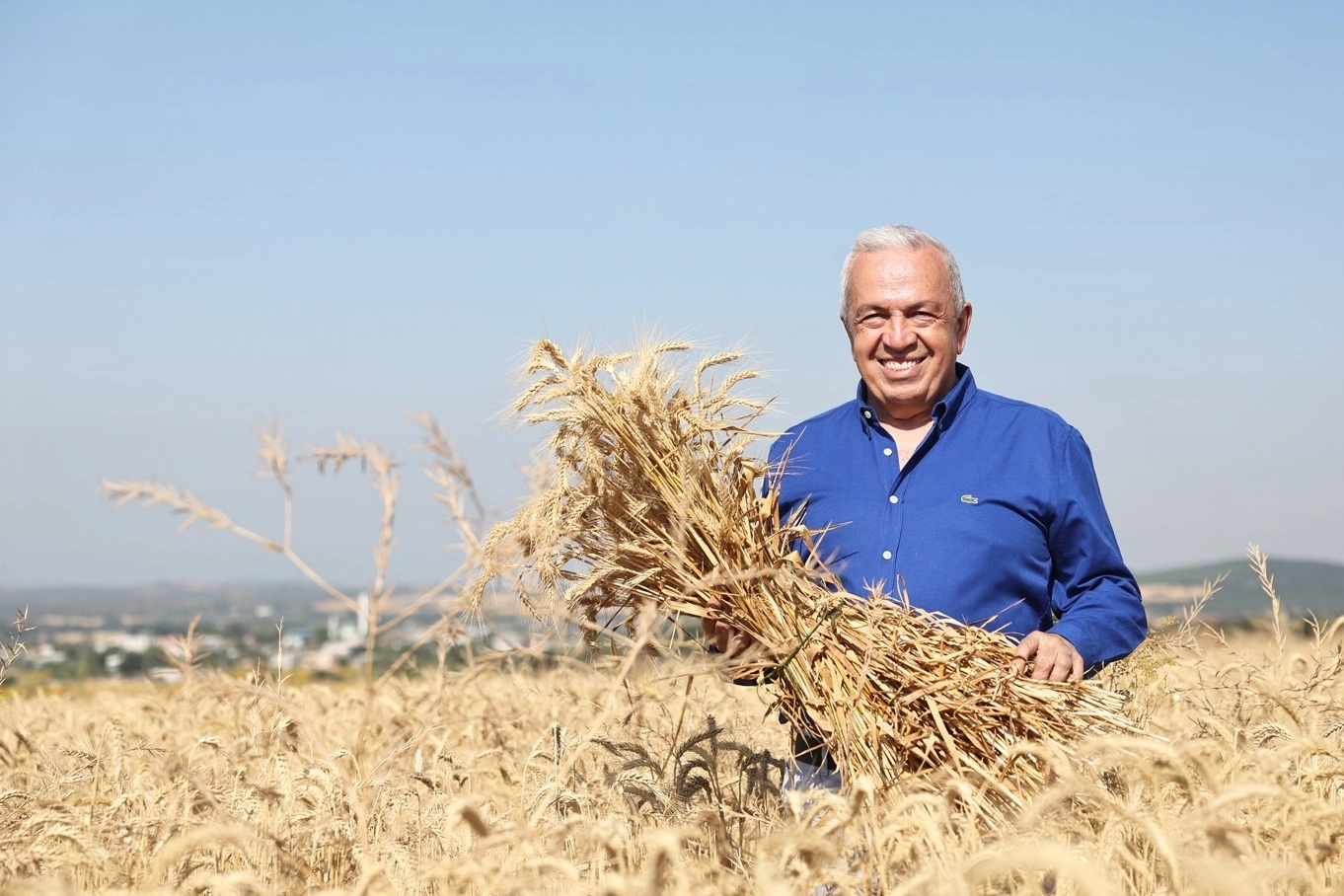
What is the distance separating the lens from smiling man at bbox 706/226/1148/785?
3.14 m

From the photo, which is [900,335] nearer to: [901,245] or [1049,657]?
[901,245]

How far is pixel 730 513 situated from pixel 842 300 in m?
1.03

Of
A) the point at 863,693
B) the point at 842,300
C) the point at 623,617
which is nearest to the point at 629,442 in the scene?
the point at 623,617

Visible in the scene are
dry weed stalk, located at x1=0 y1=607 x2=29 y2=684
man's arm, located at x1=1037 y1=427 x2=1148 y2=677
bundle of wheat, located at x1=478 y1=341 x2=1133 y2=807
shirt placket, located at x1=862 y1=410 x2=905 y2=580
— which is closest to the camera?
bundle of wheat, located at x1=478 y1=341 x2=1133 y2=807

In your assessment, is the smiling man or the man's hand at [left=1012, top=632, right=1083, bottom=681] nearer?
the man's hand at [left=1012, top=632, right=1083, bottom=681]

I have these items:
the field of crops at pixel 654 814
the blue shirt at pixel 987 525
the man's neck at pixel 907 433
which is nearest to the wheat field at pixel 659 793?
the field of crops at pixel 654 814

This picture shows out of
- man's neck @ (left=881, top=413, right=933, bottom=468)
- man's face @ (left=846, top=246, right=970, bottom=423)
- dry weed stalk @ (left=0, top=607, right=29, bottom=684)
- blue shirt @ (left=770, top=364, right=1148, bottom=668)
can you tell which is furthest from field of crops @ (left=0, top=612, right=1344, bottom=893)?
man's face @ (left=846, top=246, right=970, bottom=423)

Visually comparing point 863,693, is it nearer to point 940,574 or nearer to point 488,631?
point 940,574

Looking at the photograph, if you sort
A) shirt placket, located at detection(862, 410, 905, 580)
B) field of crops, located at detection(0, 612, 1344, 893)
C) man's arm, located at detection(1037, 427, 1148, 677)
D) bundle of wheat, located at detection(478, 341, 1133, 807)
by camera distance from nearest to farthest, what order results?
field of crops, located at detection(0, 612, 1344, 893) → bundle of wheat, located at detection(478, 341, 1133, 807) → man's arm, located at detection(1037, 427, 1148, 677) → shirt placket, located at detection(862, 410, 905, 580)

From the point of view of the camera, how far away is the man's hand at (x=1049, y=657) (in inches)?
113

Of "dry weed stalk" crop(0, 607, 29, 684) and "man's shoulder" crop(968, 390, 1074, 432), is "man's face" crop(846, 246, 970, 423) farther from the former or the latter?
"dry weed stalk" crop(0, 607, 29, 684)

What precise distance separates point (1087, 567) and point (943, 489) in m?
0.47

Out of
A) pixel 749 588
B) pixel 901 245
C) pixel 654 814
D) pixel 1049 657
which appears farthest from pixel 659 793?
pixel 901 245

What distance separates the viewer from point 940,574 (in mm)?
3131
